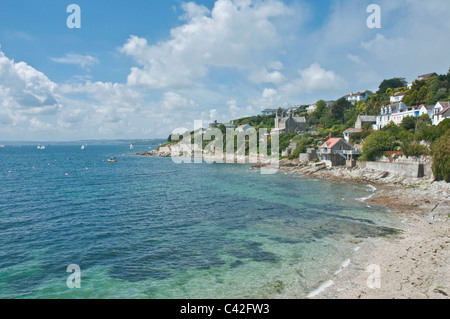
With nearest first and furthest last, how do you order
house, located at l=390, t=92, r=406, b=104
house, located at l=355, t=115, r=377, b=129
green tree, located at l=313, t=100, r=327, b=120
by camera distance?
house, located at l=355, t=115, r=377, b=129, house, located at l=390, t=92, r=406, b=104, green tree, located at l=313, t=100, r=327, b=120

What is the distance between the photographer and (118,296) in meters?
12.1

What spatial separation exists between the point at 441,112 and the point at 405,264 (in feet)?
162

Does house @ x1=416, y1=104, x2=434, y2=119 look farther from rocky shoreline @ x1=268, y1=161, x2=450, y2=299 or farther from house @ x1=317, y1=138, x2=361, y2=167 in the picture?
rocky shoreline @ x1=268, y1=161, x2=450, y2=299

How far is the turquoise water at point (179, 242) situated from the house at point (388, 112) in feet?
138

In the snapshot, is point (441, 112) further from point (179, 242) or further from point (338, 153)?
point (179, 242)

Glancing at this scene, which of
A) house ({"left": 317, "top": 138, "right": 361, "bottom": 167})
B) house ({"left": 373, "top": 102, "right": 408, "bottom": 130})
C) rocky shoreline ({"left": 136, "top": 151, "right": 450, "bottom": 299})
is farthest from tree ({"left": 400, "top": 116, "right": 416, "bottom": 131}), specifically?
rocky shoreline ({"left": 136, "top": 151, "right": 450, "bottom": 299})

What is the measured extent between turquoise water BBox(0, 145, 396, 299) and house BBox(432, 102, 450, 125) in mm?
30486

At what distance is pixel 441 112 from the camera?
50.5m

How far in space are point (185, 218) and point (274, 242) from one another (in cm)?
930

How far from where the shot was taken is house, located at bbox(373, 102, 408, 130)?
6531cm

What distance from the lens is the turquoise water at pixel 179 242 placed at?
42.9 ft

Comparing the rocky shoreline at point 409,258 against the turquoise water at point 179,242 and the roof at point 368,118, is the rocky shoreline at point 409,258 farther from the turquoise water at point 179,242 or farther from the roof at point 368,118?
the roof at point 368,118

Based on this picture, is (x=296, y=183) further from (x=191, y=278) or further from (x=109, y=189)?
(x=191, y=278)

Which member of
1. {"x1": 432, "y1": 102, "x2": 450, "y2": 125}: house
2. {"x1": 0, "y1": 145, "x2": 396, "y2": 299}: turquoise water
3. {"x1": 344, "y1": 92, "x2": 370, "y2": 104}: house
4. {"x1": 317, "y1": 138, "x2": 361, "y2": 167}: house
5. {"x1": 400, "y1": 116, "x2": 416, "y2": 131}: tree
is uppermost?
{"x1": 344, "y1": 92, "x2": 370, "y2": 104}: house
